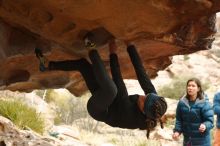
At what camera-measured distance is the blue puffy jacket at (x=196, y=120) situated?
6852mm

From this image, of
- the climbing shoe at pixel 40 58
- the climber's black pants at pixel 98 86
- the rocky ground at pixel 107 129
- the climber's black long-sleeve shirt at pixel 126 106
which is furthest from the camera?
the rocky ground at pixel 107 129

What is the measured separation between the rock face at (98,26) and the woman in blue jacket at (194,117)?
68cm

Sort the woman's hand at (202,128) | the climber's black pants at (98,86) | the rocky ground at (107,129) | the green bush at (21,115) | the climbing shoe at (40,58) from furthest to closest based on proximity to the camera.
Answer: the green bush at (21,115) < the rocky ground at (107,129) < the woman's hand at (202,128) < the climbing shoe at (40,58) < the climber's black pants at (98,86)

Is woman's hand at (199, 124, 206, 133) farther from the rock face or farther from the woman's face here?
the rock face

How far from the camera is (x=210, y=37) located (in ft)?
22.4

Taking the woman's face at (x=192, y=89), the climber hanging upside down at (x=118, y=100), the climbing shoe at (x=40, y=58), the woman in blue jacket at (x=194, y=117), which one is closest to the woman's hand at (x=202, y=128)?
the woman in blue jacket at (x=194, y=117)

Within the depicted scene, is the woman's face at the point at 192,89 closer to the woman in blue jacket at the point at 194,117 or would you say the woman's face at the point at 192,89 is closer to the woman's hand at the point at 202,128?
the woman in blue jacket at the point at 194,117

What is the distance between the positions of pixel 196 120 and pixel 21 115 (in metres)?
4.35

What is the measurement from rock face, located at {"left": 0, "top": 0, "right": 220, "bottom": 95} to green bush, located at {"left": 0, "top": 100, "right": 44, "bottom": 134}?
212 cm

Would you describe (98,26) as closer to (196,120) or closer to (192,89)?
(192,89)

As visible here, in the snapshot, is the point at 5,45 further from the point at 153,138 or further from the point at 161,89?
the point at 161,89

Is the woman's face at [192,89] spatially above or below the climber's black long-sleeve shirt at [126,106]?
above

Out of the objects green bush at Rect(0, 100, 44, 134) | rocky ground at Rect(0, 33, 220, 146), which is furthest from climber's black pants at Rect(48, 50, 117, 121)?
green bush at Rect(0, 100, 44, 134)

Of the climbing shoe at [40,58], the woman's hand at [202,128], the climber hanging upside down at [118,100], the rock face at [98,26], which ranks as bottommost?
the woman's hand at [202,128]
